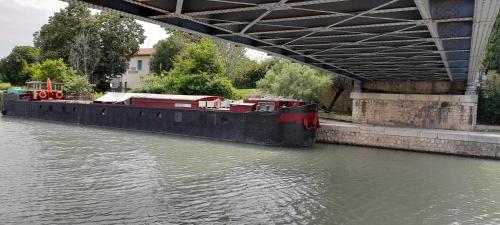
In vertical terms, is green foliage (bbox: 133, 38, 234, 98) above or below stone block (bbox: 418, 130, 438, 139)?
above

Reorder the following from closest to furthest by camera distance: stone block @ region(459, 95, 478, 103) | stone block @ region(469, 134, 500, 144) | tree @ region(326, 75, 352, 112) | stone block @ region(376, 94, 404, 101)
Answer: stone block @ region(469, 134, 500, 144) → stone block @ region(459, 95, 478, 103) → stone block @ region(376, 94, 404, 101) → tree @ region(326, 75, 352, 112)

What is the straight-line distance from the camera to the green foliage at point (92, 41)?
155ft

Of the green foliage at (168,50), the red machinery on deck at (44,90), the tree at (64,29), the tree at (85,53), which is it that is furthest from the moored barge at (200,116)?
the green foliage at (168,50)

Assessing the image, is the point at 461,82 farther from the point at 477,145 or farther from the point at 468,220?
the point at 468,220

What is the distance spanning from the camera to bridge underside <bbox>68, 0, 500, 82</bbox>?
29.6 feet

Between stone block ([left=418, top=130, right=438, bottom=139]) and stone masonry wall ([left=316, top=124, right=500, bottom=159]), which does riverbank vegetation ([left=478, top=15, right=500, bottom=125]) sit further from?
stone block ([left=418, top=130, right=438, bottom=139])


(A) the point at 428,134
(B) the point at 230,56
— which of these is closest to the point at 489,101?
(A) the point at 428,134

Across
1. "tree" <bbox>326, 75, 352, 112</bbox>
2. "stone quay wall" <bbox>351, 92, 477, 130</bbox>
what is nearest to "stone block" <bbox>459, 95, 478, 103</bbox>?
"stone quay wall" <bbox>351, 92, 477, 130</bbox>

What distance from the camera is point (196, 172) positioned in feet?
46.7

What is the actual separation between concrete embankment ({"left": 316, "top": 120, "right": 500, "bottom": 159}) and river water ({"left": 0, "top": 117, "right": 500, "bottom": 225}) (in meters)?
0.91

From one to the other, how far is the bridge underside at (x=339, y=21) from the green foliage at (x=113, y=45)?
35.8 meters

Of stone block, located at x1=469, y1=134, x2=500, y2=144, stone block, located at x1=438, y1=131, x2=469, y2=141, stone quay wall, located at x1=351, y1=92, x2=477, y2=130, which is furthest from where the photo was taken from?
stone quay wall, located at x1=351, y1=92, x2=477, y2=130

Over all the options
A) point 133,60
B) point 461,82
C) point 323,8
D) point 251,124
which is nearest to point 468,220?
point 323,8

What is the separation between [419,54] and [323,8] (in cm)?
772
